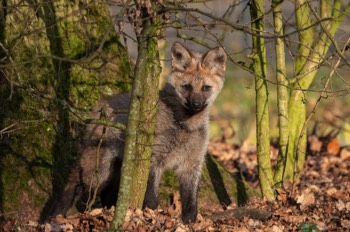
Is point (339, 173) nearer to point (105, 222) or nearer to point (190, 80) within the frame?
Result: point (190, 80)

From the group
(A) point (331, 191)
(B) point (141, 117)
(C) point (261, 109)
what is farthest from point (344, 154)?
(B) point (141, 117)

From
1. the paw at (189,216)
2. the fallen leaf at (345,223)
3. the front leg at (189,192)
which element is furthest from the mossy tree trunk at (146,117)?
the fallen leaf at (345,223)

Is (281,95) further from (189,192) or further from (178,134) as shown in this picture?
(189,192)

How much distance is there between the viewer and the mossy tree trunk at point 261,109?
729 cm

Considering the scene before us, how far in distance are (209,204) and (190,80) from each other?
1.63m

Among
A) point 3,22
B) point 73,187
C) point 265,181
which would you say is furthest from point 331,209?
point 3,22

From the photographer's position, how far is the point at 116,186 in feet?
24.8

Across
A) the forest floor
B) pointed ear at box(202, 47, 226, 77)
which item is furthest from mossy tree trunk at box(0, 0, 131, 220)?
pointed ear at box(202, 47, 226, 77)

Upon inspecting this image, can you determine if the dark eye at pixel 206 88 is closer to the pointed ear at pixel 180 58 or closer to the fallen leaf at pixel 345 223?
the pointed ear at pixel 180 58

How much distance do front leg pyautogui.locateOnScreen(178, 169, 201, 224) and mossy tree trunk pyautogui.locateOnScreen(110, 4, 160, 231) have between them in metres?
1.17

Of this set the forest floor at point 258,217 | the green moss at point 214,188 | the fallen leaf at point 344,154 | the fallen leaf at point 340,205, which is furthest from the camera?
the fallen leaf at point 344,154

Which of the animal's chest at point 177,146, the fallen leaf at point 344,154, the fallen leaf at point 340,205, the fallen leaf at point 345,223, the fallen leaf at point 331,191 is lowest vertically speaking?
the fallen leaf at point 345,223

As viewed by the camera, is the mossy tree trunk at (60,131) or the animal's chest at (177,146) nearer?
the mossy tree trunk at (60,131)

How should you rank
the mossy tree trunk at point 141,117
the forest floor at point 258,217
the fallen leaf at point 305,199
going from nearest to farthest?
1. the mossy tree trunk at point 141,117
2. the forest floor at point 258,217
3. the fallen leaf at point 305,199
